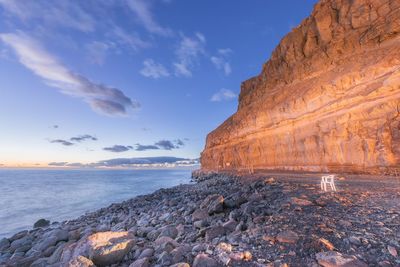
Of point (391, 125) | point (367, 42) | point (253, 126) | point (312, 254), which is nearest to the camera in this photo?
point (312, 254)

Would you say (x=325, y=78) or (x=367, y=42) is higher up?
(x=367, y=42)

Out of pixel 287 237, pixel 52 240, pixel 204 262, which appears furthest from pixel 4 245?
pixel 287 237

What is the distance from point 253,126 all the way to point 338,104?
52.1 feet

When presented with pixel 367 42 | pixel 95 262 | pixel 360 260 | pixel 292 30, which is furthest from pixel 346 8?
pixel 95 262

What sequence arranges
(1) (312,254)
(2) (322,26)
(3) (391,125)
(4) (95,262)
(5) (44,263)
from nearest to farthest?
1. (1) (312,254)
2. (4) (95,262)
3. (5) (44,263)
4. (3) (391,125)
5. (2) (322,26)

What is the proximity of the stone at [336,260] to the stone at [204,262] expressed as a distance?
73.2 inches

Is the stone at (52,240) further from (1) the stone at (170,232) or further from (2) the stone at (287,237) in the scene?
(2) the stone at (287,237)

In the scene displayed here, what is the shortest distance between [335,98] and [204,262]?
2261cm

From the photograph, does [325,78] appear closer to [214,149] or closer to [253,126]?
[253,126]

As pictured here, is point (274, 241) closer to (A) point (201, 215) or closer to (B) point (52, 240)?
(A) point (201, 215)

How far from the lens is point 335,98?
72.0 feet

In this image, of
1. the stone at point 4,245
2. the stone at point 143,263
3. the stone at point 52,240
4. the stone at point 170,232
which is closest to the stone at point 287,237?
the stone at point 143,263

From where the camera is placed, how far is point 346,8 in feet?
88.5

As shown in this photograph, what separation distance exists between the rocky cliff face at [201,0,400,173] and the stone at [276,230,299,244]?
1675 cm
